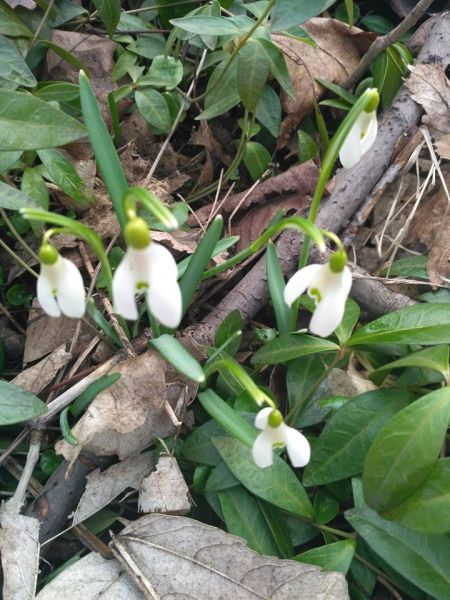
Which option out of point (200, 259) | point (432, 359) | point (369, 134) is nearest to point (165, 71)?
point (200, 259)

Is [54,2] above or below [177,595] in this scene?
above

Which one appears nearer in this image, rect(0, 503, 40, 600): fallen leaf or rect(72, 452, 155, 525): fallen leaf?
rect(0, 503, 40, 600): fallen leaf

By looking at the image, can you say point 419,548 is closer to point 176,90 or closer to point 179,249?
point 179,249

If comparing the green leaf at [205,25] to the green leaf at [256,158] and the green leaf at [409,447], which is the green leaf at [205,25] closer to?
the green leaf at [256,158]

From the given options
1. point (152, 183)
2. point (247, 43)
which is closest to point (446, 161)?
point (247, 43)

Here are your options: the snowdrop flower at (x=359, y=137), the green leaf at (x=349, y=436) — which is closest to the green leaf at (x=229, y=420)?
the green leaf at (x=349, y=436)

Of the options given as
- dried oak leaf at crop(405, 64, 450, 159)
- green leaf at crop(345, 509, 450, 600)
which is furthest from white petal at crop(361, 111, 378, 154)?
dried oak leaf at crop(405, 64, 450, 159)

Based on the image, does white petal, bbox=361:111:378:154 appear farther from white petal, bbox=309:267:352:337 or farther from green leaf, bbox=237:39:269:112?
green leaf, bbox=237:39:269:112
